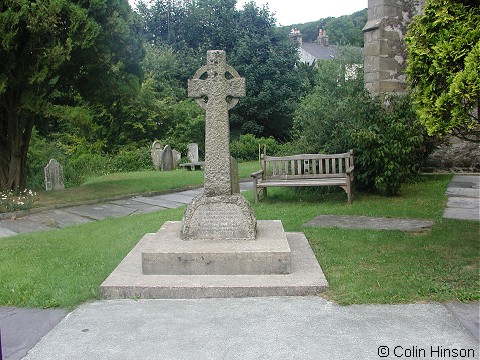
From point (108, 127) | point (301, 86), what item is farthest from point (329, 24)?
point (108, 127)

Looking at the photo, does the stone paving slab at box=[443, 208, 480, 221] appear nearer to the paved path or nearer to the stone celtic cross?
the paved path

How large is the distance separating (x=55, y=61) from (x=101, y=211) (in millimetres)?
3580

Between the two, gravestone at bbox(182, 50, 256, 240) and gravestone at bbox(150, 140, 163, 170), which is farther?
gravestone at bbox(150, 140, 163, 170)

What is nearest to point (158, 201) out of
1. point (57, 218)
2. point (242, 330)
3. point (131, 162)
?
point (57, 218)

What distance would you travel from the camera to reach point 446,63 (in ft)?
15.9

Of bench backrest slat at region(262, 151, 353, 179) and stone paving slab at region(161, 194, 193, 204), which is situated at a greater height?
bench backrest slat at region(262, 151, 353, 179)

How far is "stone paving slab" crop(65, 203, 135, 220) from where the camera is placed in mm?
10430

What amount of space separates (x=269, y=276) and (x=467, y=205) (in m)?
5.74

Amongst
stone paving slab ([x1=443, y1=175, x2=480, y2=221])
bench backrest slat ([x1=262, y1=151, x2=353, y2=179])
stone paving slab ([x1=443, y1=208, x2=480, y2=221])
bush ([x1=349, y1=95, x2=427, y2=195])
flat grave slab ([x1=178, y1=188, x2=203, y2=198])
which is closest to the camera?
stone paving slab ([x1=443, y1=208, x2=480, y2=221])

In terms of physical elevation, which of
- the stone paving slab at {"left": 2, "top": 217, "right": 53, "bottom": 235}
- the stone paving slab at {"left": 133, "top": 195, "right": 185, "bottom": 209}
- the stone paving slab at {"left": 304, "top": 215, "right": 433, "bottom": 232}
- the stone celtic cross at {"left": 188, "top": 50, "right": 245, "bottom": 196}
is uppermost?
the stone celtic cross at {"left": 188, "top": 50, "right": 245, "bottom": 196}

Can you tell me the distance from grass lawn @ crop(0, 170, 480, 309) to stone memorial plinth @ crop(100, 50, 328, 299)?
0.30 m

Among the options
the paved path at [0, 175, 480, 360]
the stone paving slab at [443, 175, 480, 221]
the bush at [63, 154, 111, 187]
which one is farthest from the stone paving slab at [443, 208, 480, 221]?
the bush at [63, 154, 111, 187]

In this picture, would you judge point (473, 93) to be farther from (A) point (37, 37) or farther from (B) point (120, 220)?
(A) point (37, 37)

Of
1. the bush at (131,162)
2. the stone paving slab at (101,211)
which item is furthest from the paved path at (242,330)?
the bush at (131,162)
